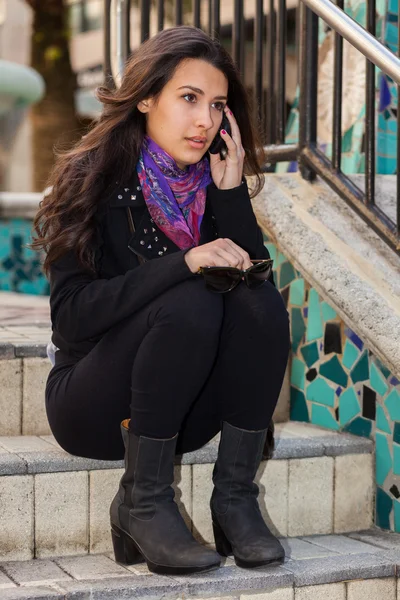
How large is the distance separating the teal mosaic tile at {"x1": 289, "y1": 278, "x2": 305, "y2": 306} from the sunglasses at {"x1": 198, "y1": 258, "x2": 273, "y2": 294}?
81cm

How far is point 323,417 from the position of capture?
276cm

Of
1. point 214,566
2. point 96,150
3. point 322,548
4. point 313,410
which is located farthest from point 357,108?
point 214,566

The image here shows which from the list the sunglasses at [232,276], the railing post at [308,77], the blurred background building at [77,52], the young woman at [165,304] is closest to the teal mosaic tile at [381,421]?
the young woman at [165,304]

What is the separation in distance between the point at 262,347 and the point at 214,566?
46 centimetres

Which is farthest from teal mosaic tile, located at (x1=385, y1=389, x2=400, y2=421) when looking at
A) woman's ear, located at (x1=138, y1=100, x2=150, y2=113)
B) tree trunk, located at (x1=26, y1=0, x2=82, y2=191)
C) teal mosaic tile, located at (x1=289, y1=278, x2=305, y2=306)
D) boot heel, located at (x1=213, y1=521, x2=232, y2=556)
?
tree trunk, located at (x1=26, y1=0, x2=82, y2=191)

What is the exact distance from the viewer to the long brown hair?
6.71ft

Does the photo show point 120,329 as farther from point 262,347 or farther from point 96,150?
point 96,150

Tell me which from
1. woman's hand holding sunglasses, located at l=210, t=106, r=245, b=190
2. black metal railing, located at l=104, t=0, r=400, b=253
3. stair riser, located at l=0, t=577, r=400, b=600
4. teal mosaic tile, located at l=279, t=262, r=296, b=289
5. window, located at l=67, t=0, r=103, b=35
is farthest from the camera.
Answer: window, located at l=67, t=0, r=103, b=35

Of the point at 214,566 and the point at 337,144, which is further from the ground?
the point at 337,144

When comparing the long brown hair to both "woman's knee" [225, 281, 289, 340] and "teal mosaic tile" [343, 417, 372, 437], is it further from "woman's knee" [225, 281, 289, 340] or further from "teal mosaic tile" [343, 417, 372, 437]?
"teal mosaic tile" [343, 417, 372, 437]

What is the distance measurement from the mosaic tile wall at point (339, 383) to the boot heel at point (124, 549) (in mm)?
800

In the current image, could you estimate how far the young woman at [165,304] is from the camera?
1934mm

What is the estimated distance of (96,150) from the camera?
2.16 meters

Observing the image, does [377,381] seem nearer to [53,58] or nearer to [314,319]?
[314,319]
